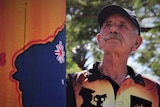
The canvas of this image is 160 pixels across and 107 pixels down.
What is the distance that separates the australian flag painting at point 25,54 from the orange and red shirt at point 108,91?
1.95 ft

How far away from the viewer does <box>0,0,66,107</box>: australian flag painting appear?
1.26 m

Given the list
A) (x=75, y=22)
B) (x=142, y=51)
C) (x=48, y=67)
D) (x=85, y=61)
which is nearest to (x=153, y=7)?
(x=142, y=51)

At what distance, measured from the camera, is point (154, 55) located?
219 inches

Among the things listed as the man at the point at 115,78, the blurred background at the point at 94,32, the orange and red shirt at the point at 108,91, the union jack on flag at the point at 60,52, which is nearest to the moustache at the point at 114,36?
the man at the point at 115,78

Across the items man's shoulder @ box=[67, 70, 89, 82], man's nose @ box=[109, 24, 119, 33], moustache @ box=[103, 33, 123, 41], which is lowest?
man's shoulder @ box=[67, 70, 89, 82]

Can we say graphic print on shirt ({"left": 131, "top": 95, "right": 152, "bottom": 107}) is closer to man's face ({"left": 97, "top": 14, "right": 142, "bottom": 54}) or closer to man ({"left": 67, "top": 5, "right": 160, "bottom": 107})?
man ({"left": 67, "top": 5, "right": 160, "bottom": 107})

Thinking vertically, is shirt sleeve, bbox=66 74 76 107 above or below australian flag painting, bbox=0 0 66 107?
below

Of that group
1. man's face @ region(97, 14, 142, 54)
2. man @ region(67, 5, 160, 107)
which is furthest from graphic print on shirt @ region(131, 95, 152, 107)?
man's face @ region(97, 14, 142, 54)

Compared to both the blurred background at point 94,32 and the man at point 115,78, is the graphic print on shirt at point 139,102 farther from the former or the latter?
the blurred background at point 94,32

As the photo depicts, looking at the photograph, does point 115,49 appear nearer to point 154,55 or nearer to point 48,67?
point 48,67

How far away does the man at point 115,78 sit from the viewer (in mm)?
1916

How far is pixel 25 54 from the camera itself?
1268 millimetres

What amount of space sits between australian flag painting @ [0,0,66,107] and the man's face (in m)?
0.70

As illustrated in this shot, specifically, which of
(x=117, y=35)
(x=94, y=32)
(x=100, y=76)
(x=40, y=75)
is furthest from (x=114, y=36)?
(x=94, y=32)
